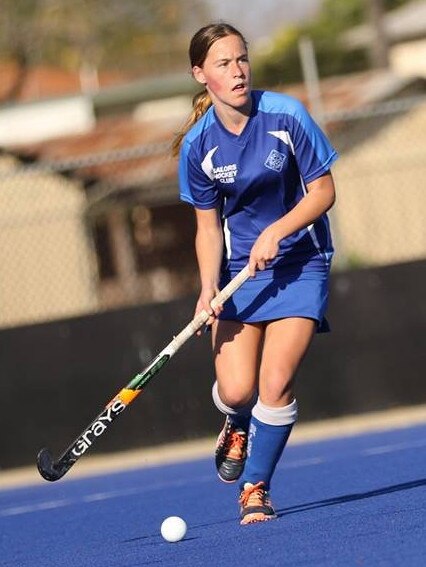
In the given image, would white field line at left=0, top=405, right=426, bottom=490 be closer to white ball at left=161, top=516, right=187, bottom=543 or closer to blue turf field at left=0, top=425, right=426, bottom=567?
blue turf field at left=0, top=425, right=426, bottom=567

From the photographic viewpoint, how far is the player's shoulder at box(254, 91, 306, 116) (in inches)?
275

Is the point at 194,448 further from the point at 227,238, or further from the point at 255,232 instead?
the point at 255,232

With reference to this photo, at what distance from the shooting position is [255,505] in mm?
7148

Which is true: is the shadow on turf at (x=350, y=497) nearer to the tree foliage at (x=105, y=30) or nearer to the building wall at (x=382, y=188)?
the building wall at (x=382, y=188)

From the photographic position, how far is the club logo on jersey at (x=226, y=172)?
7051 millimetres

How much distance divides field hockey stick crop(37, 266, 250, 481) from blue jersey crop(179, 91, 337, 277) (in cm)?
23

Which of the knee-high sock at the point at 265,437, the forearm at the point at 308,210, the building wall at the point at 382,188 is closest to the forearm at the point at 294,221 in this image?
the forearm at the point at 308,210

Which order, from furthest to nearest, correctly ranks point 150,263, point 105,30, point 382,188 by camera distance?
point 105,30
point 382,188
point 150,263

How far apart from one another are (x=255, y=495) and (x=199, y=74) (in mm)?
1822

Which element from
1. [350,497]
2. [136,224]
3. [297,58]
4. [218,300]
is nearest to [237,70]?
[218,300]

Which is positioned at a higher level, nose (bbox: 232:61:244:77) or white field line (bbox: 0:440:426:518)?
nose (bbox: 232:61:244:77)

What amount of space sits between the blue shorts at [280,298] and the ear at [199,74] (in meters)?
0.87

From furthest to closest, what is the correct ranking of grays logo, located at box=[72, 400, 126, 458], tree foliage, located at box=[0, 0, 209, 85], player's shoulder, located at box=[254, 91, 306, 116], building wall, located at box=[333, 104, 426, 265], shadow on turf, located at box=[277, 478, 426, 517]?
tree foliage, located at box=[0, 0, 209, 85]
building wall, located at box=[333, 104, 426, 265]
shadow on turf, located at box=[277, 478, 426, 517]
grays logo, located at box=[72, 400, 126, 458]
player's shoulder, located at box=[254, 91, 306, 116]

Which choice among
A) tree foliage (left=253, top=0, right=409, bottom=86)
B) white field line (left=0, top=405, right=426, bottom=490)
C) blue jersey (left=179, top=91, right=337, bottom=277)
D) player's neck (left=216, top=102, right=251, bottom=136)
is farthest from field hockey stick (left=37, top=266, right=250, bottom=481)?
tree foliage (left=253, top=0, right=409, bottom=86)
